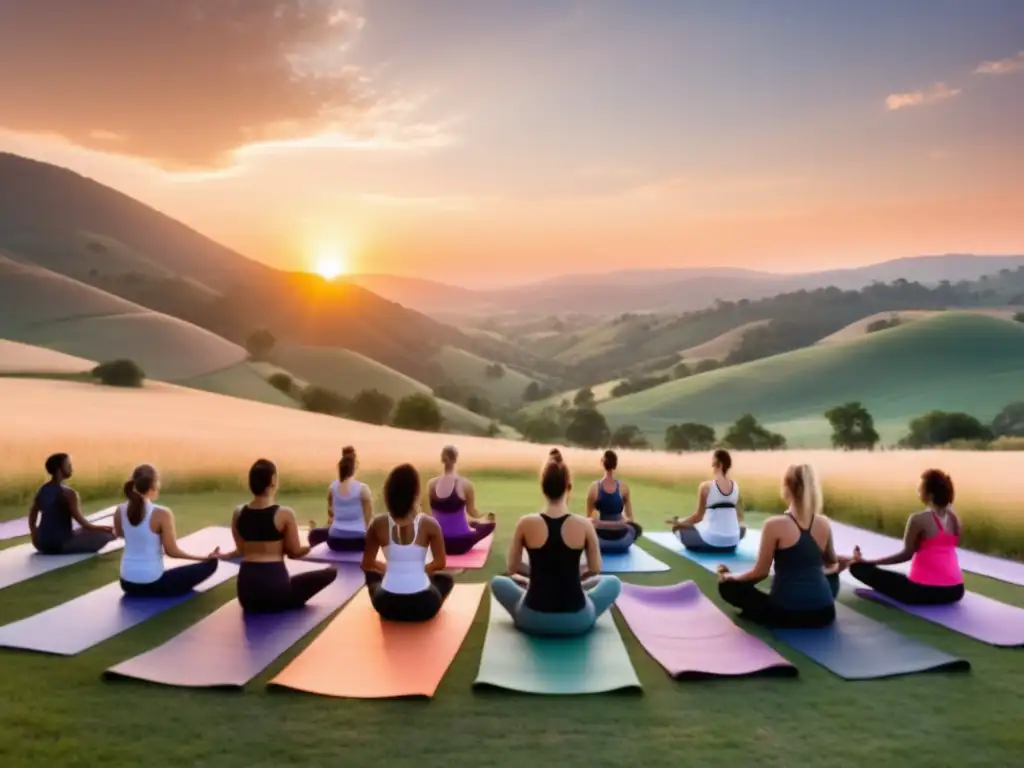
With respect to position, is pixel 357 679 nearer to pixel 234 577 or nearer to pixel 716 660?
pixel 716 660

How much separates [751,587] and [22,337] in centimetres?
6262

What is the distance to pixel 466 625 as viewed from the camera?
6.21m

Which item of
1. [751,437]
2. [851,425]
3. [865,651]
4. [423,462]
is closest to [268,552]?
[865,651]

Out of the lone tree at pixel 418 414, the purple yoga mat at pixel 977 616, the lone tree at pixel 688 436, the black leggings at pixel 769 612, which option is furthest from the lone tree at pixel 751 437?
the black leggings at pixel 769 612

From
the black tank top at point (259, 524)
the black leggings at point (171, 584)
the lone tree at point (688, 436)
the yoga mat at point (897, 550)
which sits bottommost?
the lone tree at point (688, 436)

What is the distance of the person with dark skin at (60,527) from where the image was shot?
28.2ft

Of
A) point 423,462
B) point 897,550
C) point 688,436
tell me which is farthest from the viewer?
point 688,436

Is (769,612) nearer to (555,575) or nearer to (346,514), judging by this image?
(555,575)

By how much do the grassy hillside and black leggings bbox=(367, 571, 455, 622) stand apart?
60.8 metres

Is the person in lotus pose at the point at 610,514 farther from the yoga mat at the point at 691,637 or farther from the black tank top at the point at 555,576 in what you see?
the black tank top at the point at 555,576

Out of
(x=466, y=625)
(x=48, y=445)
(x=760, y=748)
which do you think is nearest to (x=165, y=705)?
(x=466, y=625)

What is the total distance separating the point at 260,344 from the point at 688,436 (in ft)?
113

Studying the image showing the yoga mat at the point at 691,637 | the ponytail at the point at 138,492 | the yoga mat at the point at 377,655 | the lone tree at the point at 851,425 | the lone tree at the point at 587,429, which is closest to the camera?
the yoga mat at the point at 377,655

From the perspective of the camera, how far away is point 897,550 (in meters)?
9.97
